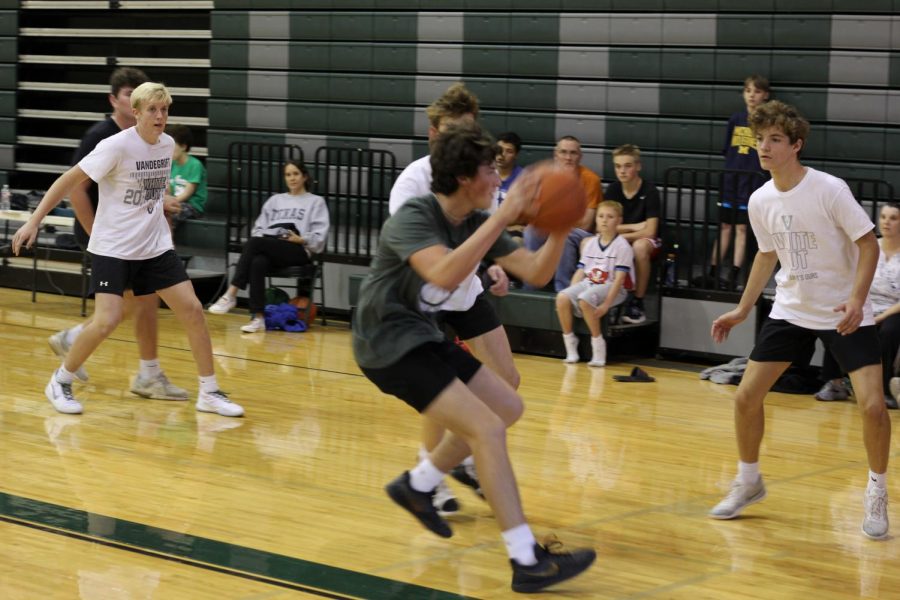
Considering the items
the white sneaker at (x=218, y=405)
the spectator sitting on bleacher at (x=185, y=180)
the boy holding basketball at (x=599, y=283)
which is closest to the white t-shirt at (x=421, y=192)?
the white sneaker at (x=218, y=405)

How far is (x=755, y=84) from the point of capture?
8.70 metres

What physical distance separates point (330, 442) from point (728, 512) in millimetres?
1989

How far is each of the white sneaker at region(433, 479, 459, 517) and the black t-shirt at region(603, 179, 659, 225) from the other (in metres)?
4.48

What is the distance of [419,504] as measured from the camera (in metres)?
4.20

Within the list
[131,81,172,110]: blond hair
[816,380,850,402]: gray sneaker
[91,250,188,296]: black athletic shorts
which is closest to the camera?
[131,81,172,110]: blond hair

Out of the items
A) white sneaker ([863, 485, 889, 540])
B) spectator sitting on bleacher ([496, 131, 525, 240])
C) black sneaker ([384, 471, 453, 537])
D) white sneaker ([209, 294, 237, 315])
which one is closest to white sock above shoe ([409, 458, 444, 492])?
black sneaker ([384, 471, 453, 537])

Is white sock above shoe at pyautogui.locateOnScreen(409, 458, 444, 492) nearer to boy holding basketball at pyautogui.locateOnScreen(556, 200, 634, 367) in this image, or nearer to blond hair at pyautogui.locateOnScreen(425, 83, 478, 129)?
blond hair at pyautogui.locateOnScreen(425, 83, 478, 129)

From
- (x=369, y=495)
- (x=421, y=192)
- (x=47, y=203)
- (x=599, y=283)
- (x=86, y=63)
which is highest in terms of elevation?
(x=86, y=63)

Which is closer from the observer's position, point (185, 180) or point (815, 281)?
point (815, 281)

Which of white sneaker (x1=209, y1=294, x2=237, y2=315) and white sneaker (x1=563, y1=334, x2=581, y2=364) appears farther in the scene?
white sneaker (x1=209, y1=294, x2=237, y2=315)

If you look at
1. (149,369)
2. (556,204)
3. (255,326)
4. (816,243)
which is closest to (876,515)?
(816,243)

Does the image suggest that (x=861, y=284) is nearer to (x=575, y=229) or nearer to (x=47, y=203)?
(x=47, y=203)

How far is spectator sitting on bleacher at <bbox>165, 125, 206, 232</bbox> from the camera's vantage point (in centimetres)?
1069

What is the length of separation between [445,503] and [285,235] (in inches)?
210
